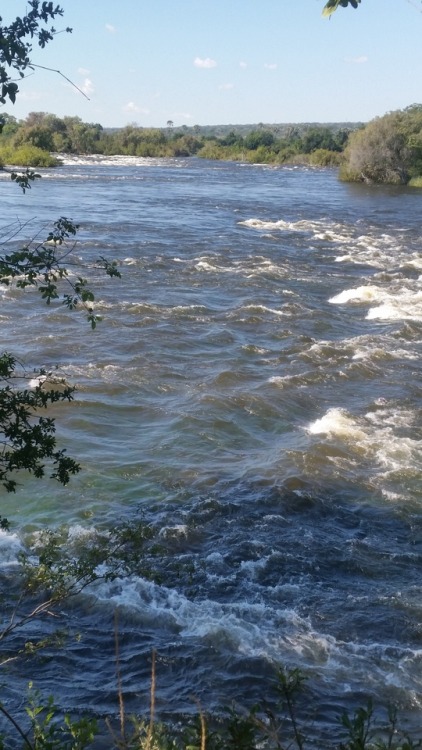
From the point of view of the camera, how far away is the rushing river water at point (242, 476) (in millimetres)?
7414

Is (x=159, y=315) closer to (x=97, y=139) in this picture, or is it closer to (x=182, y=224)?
(x=182, y=224)

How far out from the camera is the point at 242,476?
11398mm

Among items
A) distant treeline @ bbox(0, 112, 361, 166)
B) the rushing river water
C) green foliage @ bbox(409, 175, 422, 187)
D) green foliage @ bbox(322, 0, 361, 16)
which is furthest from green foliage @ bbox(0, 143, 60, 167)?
green foliage @ bbox(322, 0, 361, 16)

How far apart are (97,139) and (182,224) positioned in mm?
80171

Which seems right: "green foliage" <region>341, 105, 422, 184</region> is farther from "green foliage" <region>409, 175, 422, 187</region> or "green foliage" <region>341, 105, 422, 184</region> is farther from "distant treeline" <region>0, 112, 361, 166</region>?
"distant treeline" <region>0, 112, 361, 166</region>

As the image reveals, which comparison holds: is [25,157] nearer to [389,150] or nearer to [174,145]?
[389,150]

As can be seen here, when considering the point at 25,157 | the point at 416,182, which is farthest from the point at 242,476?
the point at 25,157

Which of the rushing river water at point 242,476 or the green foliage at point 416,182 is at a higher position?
the green foliage at point 416,182

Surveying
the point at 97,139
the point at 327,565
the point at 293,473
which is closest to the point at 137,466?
the point at 293,473

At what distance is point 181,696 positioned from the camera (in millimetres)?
6875

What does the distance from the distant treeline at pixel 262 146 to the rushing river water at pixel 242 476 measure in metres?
15.1

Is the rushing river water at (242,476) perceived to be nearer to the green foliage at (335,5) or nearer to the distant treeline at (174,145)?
the green foliage at (335,5)

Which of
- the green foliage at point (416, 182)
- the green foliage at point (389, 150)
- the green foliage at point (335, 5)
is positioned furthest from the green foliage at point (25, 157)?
the green foliage at point (335, 5)

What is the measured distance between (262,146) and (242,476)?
99912 millimetres
